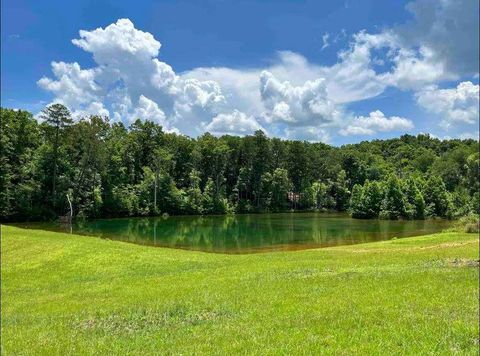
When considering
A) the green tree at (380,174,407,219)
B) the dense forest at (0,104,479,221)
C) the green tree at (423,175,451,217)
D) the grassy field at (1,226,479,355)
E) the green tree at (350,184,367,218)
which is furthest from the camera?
the green tree at (350,184,367,218)

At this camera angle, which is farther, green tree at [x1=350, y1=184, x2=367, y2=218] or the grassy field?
green tree at [x1=350, y1=184, x2=367, y2=218]

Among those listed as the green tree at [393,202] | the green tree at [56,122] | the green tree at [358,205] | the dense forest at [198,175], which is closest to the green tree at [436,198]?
the dense forest at [198,175]

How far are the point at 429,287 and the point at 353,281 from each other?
3.26 meters

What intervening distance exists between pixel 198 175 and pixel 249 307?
10745 centimetres

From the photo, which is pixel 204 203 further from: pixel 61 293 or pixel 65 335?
pixel 65 335

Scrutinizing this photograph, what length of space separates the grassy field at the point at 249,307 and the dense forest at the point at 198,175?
63963 mm

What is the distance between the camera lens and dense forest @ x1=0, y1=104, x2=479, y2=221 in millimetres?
88438

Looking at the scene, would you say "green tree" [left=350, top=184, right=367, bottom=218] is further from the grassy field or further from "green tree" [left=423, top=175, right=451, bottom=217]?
the grassy field

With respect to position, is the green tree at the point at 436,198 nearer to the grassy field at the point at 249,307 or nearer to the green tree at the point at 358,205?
the green tree at the point at 358,205

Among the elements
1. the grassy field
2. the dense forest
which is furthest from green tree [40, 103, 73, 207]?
the grassy field

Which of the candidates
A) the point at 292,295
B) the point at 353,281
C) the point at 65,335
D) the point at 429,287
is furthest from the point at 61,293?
the point at 429,287

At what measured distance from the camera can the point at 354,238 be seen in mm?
59594

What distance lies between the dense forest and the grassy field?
6396cm

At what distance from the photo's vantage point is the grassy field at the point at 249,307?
395 inches
